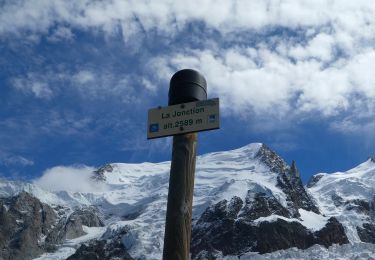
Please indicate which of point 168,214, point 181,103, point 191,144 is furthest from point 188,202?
point 181,103

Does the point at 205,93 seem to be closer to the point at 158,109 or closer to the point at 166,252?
the point at 158,109

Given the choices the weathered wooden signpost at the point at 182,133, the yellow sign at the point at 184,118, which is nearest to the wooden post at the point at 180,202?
the weathered wooden signpost at the point at 182,133

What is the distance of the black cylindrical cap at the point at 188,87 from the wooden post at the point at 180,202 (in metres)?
0.49

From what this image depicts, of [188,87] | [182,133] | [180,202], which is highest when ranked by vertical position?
[188,87]

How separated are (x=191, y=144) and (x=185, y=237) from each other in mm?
989

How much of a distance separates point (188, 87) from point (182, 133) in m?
0.50

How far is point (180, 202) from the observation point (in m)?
6.07

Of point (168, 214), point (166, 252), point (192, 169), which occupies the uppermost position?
Answer: point (192, 169)

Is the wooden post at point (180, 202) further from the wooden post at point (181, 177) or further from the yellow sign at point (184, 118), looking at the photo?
the yellow sign at point (184, 118)

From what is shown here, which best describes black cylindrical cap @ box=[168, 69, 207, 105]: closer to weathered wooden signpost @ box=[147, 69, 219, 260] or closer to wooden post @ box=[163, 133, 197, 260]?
weathered wooden signpost @ box=[147, 69, 219, 260]

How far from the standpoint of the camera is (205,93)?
22.2 feet

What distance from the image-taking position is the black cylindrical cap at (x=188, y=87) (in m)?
6.68

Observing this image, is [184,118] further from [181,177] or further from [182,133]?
[181,177]

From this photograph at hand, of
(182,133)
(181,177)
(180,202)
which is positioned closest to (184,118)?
(182,133)
